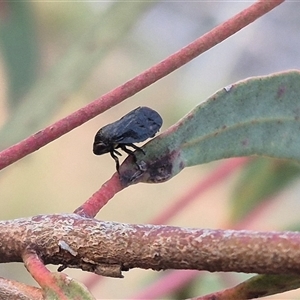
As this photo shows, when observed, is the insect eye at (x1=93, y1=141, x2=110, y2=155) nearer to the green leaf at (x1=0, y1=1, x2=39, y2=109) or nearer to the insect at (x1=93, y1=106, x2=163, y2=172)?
the insect at (x1=93, y1=106, x2=163, y2=172)

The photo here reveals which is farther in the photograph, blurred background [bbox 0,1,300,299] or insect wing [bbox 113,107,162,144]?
blurred background [bbox 0,1,300,299]

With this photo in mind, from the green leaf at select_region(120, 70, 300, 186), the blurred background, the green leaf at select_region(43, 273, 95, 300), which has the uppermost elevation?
the blurred background

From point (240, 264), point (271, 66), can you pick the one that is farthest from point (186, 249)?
point (271, 66)

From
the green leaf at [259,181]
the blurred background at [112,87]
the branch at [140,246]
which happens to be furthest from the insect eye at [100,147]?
the green leaf at [259,181]

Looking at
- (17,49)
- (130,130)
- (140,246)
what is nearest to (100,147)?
(130,130)

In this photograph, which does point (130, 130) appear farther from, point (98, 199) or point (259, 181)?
point (259, 181)

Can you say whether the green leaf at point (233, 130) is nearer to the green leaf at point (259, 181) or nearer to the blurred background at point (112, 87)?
the blurred background at point (112, 87)

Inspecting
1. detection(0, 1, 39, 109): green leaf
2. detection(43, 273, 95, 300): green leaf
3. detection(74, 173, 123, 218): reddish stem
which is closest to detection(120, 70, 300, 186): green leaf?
detection(74, 173, 123, 218): reddish stem
